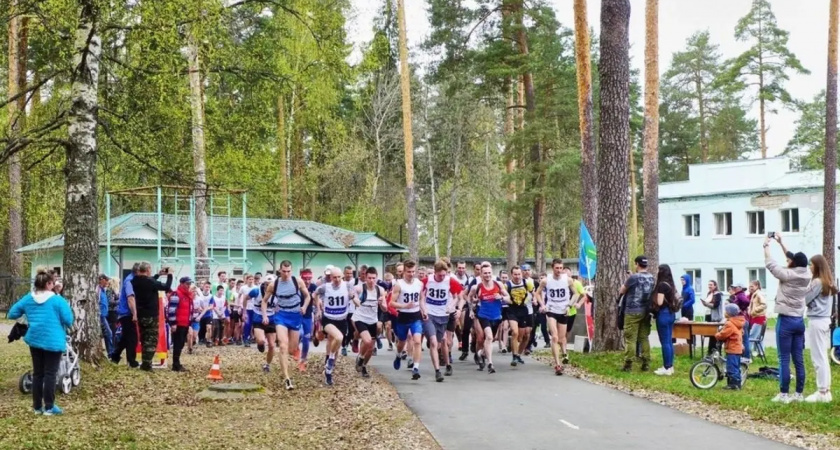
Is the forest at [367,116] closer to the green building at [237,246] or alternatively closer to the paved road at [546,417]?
the green building at [237,246]

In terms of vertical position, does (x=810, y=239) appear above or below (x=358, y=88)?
below

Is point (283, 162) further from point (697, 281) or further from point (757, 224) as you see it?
point (757, 224)

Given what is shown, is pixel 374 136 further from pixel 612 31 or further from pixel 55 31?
pixel 55 31

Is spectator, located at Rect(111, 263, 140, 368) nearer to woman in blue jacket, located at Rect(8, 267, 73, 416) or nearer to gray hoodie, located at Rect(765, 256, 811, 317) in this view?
woman in blue jacket, located at Rect(8, 267, 73, 416)

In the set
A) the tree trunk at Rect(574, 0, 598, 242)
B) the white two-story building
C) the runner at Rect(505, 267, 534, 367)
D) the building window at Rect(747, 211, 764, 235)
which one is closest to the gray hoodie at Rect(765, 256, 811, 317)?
the runner at Rect(505, 267, 534, 367)

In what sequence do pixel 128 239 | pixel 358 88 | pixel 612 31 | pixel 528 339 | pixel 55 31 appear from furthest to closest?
pixel 358 88 < pixel 128 239 < pixel 528 339 < pixel 612 31 < pixel 55 31

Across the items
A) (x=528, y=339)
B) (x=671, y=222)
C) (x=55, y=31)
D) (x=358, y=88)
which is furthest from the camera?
(x=358, y=88)

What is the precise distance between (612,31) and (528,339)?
6792 mm

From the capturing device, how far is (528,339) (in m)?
19.1

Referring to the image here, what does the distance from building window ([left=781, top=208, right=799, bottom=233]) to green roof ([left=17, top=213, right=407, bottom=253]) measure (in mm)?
18234

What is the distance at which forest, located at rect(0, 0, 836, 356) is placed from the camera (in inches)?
509

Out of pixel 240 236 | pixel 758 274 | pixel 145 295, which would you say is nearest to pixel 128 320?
pixel 145 295

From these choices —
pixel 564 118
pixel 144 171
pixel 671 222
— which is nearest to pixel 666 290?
pixel 144 171

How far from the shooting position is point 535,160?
38.0 meters
